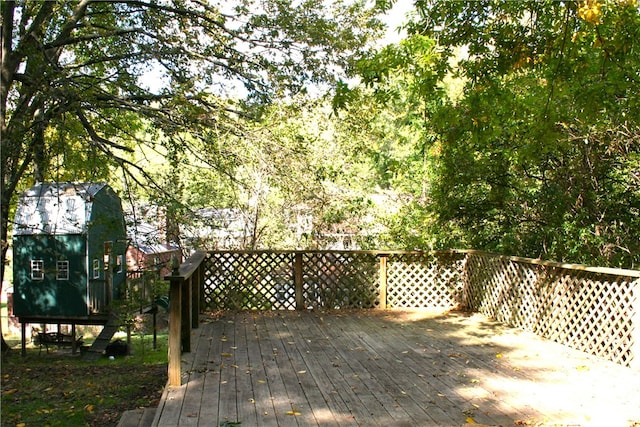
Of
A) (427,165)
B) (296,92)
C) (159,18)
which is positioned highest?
(159,18)

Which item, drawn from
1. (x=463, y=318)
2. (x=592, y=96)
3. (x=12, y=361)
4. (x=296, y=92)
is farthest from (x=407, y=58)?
(x=12, y=361)

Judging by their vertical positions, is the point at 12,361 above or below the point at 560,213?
below

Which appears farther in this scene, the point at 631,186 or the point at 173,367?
the point at 631,186

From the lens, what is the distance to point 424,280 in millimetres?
9719

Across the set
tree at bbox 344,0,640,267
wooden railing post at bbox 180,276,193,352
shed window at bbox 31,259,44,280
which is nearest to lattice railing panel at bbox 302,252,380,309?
tree at bbox 344,0,640,267

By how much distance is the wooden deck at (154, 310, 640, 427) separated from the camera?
4.19 m

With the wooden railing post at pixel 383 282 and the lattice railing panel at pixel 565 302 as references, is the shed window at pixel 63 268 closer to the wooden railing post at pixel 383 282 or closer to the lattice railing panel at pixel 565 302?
the wooden railing post at pixel 383 282

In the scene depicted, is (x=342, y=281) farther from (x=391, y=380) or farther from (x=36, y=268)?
(x=36, y=268)

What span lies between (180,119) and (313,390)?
5.18 meters

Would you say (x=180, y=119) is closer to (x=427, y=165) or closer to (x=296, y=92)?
(x=296, y=92)

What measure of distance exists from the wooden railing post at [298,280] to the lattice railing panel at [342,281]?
103 mm

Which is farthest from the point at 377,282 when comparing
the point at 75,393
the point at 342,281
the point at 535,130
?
the point at 75,393

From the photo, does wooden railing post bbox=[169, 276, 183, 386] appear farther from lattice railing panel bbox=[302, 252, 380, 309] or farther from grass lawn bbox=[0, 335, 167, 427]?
lattice railing panel bbox=[302, 252, 380, 309]

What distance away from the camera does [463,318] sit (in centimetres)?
875
